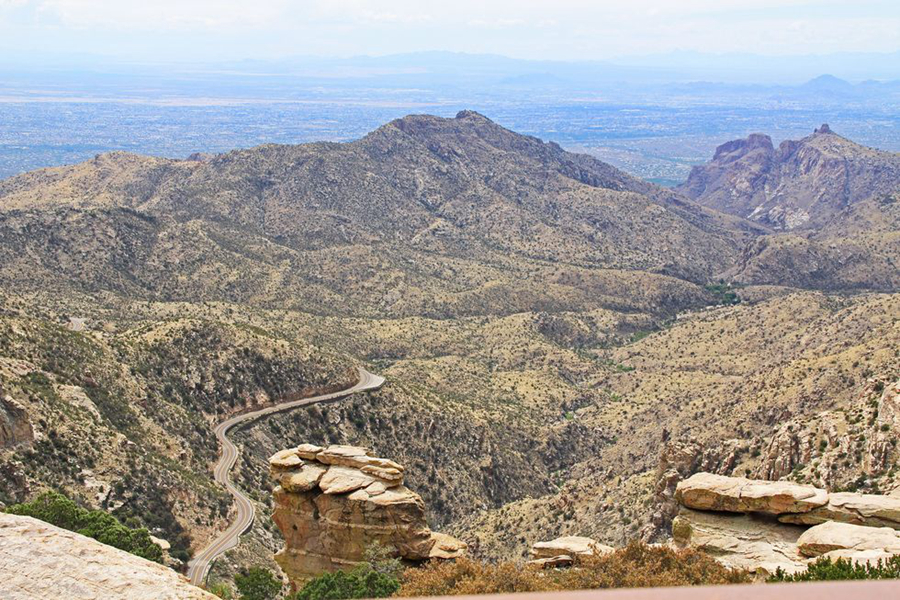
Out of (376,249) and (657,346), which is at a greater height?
(376,249)

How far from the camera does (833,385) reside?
68.9m

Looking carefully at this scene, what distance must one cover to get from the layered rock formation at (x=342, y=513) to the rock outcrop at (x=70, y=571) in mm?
18722

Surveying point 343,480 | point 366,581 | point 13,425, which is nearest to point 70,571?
point 366,581

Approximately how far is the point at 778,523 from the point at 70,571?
87.0 feet

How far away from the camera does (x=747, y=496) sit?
34812mm

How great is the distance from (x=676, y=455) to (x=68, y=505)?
3621cm

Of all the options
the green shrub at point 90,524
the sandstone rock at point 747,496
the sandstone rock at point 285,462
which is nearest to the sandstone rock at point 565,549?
the sandstone rock at point 747,496

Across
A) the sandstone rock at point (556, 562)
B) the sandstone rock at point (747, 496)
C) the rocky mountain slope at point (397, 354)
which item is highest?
the sandstone rock at point (747, 496)

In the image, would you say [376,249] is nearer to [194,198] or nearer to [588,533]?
[194,198]

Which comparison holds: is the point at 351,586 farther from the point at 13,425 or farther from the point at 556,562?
the point at 13,425

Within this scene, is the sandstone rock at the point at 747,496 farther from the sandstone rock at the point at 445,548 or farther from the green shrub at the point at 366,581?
the green shrub at the point at 366,581

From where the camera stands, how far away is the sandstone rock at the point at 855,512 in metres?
32.1

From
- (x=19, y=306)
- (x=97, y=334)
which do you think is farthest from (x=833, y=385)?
(x=19, y=306)

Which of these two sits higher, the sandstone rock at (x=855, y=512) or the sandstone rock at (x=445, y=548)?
the sandstone rock at (x=855, y=512)
